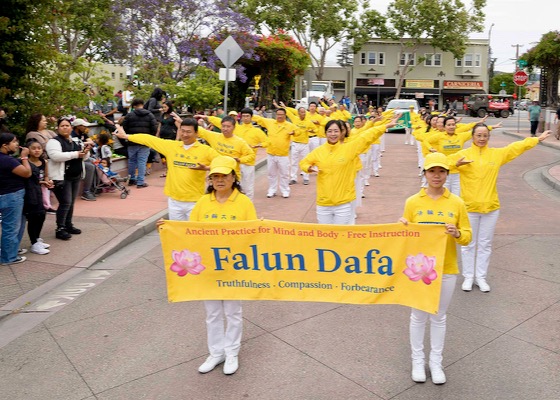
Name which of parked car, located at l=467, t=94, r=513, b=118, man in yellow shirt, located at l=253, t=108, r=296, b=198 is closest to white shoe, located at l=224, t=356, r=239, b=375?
man in yellow shirt, located at l=253, t=108, r=296, b=198

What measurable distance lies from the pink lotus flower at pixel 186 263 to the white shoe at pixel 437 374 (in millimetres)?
2081

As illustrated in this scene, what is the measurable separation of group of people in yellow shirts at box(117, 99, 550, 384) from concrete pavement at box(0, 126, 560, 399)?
31 cm

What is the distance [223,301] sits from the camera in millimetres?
5055

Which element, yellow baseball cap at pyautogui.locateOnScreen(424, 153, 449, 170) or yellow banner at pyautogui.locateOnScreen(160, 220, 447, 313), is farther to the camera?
yellow banner at pyautogui.locateOnScreen(160, 220, 447, 313)

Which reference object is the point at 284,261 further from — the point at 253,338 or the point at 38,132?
the point at 38,132

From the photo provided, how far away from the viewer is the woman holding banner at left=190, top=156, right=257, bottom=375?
4.95m

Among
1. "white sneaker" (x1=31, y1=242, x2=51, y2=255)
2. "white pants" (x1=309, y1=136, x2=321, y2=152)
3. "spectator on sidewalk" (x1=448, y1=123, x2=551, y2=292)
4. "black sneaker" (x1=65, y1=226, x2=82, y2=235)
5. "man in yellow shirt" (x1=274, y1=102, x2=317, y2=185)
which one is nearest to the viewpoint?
"spectator on sidewalk" (x1=448, y1=123, x2=551, y2=292)

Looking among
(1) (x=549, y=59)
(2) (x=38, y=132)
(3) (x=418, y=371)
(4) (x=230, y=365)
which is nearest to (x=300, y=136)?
(2) (x=38, y=132)

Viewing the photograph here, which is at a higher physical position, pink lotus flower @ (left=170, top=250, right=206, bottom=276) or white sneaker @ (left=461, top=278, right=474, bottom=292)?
pink lotus flower @ (left=170, top=250, right=206, bottom=276)

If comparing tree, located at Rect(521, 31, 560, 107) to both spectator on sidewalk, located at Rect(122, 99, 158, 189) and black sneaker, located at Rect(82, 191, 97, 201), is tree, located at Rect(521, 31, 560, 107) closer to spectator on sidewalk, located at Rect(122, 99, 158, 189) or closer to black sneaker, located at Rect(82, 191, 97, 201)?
spectator on sidewalk, located at Rect(122, 99, 158, 189)

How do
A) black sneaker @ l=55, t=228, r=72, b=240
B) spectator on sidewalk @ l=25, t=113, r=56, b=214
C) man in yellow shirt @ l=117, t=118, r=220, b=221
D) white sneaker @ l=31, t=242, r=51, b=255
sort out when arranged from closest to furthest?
man in yellow shirt @ l=117, t=118, r=220, b=221 → white sneaker @ l=31, t=242, r=51, b=255 → black sneaker @ l=55, t=228, r=72, b=240 → spectator on sidewalk @ l=25, t=113, r=56, b=214

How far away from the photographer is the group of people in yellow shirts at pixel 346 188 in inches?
190

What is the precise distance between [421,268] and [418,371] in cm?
84

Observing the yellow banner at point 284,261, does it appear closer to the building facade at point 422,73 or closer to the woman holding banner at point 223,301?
the woman holding banner at point 223,301
